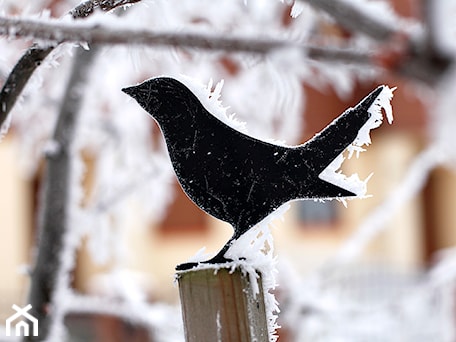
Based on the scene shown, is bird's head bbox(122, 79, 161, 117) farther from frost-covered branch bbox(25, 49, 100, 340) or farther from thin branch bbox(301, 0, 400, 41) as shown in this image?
frost-covered branch bbox(25, 49, 100, 340)

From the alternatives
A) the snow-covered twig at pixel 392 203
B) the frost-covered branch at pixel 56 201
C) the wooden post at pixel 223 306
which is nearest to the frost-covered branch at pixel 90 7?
the wooden post at pixel 223 306

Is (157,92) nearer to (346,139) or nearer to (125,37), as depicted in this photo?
(125,37)

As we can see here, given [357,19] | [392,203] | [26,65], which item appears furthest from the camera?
[392,203]

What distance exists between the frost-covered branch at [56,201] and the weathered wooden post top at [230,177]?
78cm

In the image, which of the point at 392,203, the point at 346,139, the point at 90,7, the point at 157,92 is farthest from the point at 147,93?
the point at 392,203

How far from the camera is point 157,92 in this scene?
888 millimetres

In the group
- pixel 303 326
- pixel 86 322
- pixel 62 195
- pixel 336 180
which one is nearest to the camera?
pixel 336 180

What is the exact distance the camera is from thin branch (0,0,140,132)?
0.83m

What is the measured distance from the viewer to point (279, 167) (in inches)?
34.4

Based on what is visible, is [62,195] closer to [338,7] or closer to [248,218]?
[248,218]

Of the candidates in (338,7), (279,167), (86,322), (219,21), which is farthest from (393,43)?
(86,322)

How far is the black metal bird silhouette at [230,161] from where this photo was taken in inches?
34.1

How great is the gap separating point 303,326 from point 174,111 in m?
1.66

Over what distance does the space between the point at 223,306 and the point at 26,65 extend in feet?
1.26
